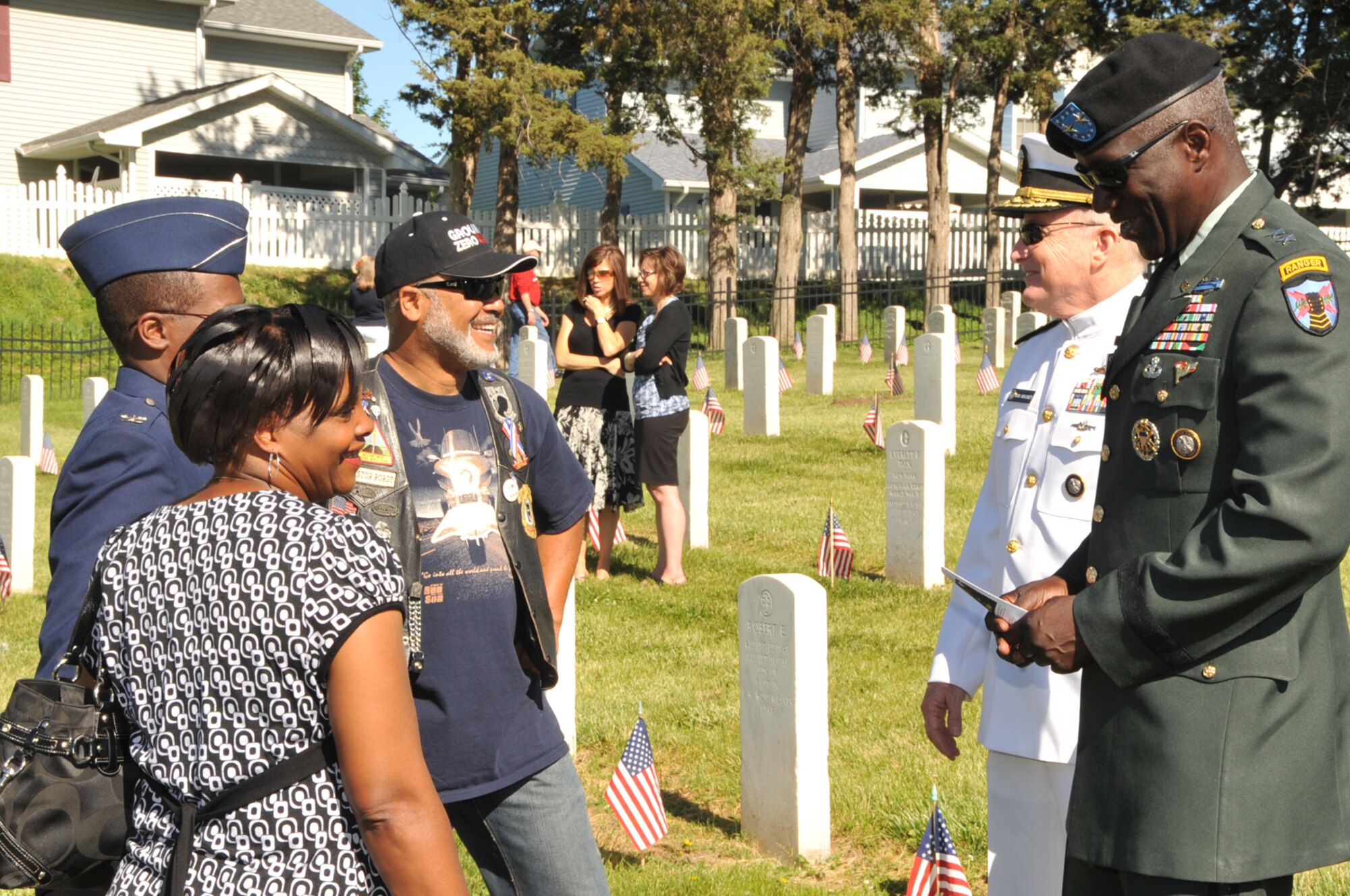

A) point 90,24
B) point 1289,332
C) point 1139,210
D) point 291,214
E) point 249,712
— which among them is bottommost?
point 249,712

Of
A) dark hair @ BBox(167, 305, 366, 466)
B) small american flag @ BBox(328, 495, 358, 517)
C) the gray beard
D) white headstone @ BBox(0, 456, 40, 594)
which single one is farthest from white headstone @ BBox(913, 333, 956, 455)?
dark hair @ BBox(167, 305, 366, 466)

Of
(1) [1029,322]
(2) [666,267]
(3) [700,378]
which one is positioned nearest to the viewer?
(2) [666,267]

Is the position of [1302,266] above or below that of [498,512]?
above

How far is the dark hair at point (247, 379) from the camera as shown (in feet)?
7.97

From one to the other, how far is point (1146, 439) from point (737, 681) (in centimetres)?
528

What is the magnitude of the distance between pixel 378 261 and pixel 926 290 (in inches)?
983

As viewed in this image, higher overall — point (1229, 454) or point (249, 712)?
point (1229, 454)

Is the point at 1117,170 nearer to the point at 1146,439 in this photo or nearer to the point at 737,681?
the point at 1146,439

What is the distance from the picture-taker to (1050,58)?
28.3 m

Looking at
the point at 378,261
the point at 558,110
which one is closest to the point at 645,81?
the point at 558,110

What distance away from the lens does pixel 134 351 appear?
3154 millimetres

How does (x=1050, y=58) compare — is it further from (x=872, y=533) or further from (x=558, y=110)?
(x=872, y=533)

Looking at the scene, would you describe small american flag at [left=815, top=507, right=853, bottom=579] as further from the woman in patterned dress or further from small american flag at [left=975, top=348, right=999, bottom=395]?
small american flag at [left=975, top=348, right=999, bottom=395]

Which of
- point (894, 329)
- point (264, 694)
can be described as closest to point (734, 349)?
point (894, 329)
